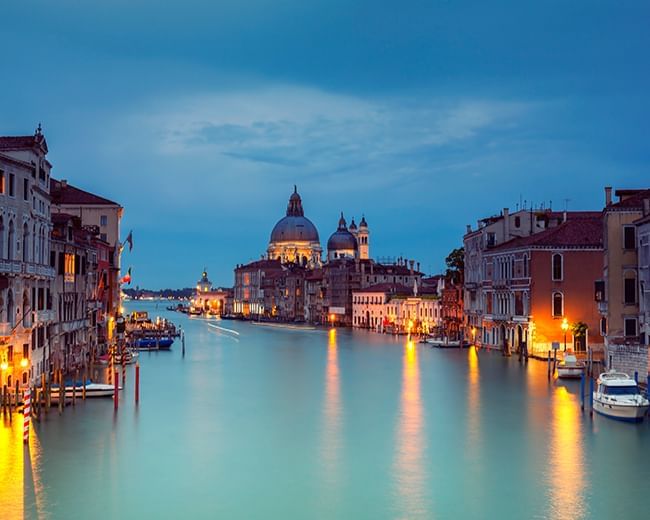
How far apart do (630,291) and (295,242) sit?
117223 millimetres

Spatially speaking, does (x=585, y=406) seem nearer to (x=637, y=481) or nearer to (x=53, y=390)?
(x=637, y=481)

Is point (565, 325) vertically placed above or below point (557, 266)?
below

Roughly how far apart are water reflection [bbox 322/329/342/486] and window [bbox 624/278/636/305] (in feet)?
30.6

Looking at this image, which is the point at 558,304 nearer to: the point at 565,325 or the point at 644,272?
the point at 565,325

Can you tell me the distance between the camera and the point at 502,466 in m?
18.4

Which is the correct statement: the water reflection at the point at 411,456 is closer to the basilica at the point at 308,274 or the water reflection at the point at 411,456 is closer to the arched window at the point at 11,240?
the arched window at the point at 11,240

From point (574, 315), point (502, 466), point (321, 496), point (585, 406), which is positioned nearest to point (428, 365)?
point (574, 315)

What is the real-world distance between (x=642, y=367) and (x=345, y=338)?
148 ft

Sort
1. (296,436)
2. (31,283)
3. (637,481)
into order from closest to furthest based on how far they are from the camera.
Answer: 1. (637,481)
2. (296,436)
3. (31,283)

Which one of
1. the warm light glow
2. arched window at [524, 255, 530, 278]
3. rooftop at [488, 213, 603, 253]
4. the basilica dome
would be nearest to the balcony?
the warm light glow

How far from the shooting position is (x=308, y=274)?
115 meters

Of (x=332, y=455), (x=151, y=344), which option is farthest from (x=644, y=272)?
(x=151, y=344)

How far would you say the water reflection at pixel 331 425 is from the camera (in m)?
18.4

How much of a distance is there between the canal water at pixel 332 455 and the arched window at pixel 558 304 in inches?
349
